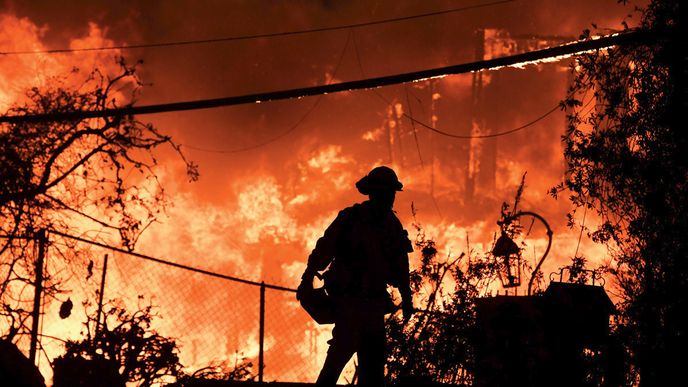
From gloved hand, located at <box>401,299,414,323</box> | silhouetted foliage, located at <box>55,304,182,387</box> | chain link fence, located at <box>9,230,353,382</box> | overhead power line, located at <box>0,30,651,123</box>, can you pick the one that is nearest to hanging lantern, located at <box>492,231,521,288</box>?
overhead power line, located at <box>0,30,651,123</box>

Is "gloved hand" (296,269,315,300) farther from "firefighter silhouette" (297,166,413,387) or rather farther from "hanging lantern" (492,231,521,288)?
"hanging lantern" (492,231,521,288)

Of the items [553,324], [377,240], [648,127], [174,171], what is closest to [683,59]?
[648,127]

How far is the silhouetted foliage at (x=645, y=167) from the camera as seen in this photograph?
38.5 feet

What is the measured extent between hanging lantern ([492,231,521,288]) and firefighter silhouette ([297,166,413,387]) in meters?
6.40

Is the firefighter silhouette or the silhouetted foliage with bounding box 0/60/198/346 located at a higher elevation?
the silhouetted foliage with bounding box 0/60/198/346

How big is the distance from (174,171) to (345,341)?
68.4 metres

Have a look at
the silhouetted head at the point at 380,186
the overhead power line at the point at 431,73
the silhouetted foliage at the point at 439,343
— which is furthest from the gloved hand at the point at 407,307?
the silhouetted foliage at the point at 439,343

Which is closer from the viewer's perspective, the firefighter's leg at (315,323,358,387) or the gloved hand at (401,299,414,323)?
the firefighter's leg at (315,323,358,387)

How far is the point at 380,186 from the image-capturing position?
582cm

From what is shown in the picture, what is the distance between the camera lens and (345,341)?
560 cm

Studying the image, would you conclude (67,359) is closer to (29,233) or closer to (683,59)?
(29,233)

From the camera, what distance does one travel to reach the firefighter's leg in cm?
556

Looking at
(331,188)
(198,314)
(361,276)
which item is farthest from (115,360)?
(331,188)

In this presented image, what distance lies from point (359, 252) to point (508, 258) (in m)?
6.98
